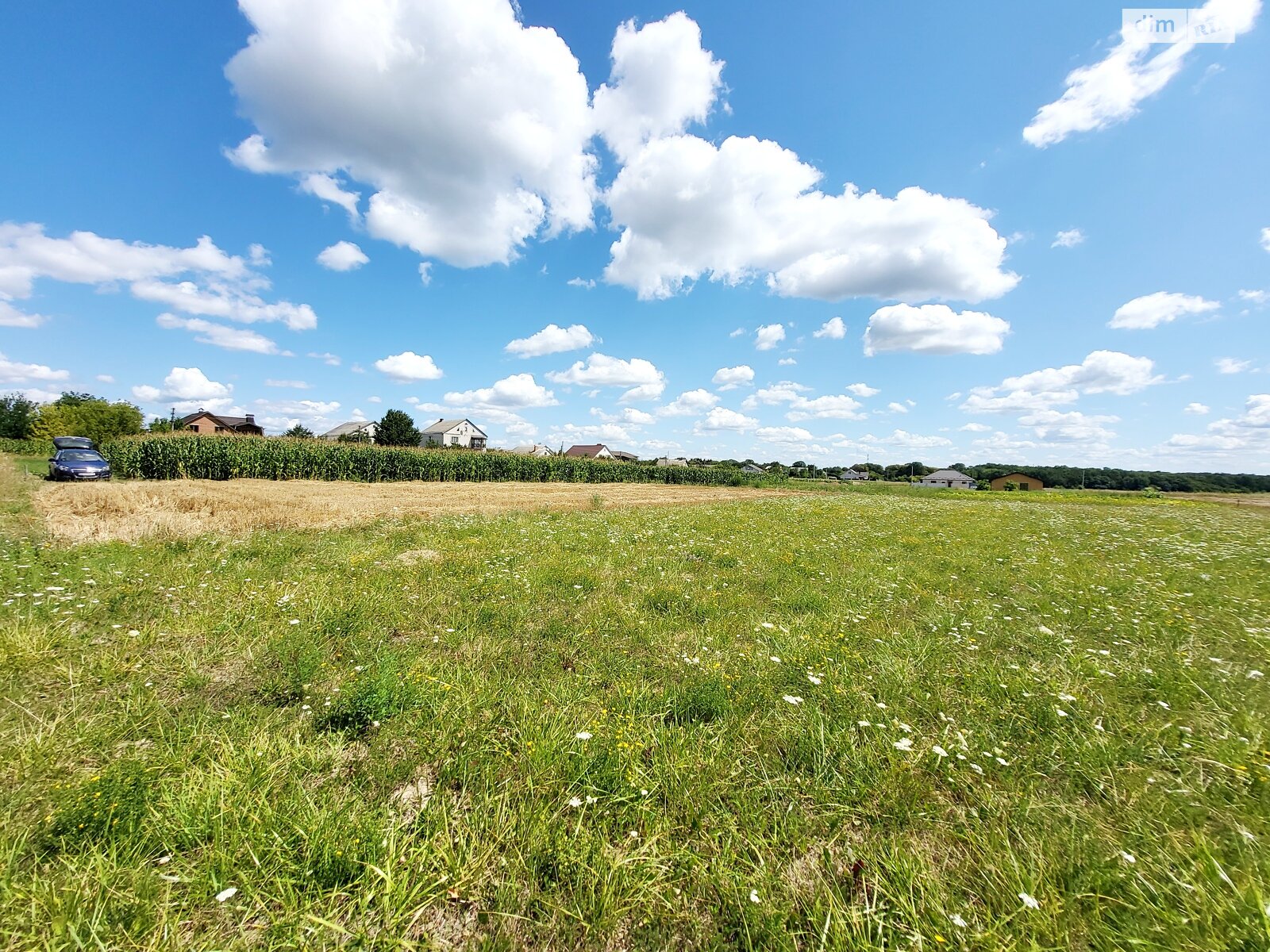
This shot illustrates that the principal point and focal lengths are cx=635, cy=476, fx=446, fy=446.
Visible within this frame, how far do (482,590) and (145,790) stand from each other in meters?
4.33

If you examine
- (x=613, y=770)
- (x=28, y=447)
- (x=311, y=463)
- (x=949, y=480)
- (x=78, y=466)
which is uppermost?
(x=28, y=447)

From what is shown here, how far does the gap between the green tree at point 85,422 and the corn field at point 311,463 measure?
47.7 meters

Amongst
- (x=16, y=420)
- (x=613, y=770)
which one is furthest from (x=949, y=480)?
(x=16, y=420)

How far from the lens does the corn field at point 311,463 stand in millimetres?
30547

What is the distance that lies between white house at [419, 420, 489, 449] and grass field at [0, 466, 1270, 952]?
113 metres

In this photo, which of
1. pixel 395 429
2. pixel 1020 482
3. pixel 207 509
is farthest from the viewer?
pixel 1020 482

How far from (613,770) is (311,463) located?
43828mm

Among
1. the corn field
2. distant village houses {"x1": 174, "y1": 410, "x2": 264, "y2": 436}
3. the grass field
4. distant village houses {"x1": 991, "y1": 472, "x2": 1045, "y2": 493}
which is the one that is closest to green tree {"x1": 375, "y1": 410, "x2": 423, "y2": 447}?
distant village houses {"x1": 174, "y1": 410, "x2": 264, "y2": 436}

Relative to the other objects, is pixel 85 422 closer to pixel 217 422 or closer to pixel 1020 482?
pixel 217 422

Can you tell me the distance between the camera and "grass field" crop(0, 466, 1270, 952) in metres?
2.14

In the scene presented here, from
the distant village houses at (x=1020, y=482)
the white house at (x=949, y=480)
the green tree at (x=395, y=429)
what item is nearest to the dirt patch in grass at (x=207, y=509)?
the green tree at (x=395, y=429)

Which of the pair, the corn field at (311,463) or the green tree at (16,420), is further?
the green tree at (16,420)

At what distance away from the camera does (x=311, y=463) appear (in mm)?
37469

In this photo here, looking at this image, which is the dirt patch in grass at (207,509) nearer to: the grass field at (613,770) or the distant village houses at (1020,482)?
the grass field at (613,770)
